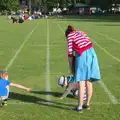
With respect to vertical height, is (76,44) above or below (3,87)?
above

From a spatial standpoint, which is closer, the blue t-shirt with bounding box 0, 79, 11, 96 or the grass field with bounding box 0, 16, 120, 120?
the grass field with bounding box 0, 16, 120, 120

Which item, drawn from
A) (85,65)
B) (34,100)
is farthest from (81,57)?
(34,100)

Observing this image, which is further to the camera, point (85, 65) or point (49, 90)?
point (49, 90)

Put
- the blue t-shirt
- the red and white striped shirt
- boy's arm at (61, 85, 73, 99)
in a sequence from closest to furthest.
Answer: the red and white striped shirt
the blue t-shirt
boy's arm at (61, 85, 73, 99)

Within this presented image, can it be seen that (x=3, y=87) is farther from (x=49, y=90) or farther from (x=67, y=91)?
(x=49, y=90)

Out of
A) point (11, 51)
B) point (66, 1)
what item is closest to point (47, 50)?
point (11, 51)

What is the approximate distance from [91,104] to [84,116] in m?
0.98

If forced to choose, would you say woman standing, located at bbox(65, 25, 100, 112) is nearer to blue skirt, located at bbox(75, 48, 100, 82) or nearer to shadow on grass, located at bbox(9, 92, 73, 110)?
blue skirt, located at bbox(75, 48, 100, 82)

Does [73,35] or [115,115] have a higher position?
[73,35]

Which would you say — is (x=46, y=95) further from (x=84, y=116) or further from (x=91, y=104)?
(x=84, y=116)

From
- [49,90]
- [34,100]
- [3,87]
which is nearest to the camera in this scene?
[3,87]

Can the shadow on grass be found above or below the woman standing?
below

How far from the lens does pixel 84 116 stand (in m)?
8.14

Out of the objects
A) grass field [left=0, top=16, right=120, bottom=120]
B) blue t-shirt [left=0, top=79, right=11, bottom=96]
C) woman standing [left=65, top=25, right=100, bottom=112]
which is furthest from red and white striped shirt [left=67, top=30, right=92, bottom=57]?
blue t-shirt [left=0, top=79, right=11, bottom=96]
